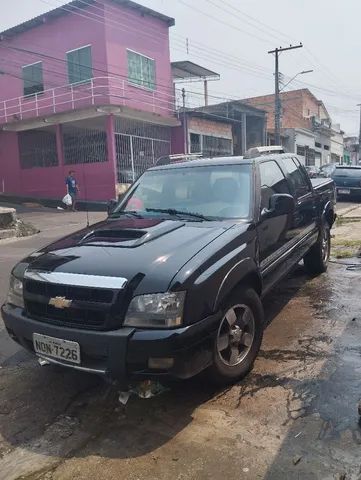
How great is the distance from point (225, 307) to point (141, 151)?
18908mm

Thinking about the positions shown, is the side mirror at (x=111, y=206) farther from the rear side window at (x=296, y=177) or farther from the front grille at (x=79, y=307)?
the rear side window at (x=296, y=177)

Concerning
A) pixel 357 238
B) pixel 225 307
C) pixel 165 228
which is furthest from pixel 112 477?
pixel 357 238

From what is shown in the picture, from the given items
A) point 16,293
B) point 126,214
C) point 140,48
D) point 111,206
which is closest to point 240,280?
point 126,214

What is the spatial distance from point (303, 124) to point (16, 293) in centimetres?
4294

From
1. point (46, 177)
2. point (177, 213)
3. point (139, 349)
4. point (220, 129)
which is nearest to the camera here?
point (139, 349)

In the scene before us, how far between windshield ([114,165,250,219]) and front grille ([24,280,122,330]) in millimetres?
1395

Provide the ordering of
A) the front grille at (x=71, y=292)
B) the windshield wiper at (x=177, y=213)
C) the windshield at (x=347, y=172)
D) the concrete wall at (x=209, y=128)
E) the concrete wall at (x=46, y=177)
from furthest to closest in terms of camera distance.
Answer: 1. the concrete wall at (x=209, y=128)
2. the concrete wall at (x=46, y=177)
3. the windshield at (x=347, y=172)
4. the windshield wiper at (x=177, y=213)
5. the front grille at (x=71, y=292)

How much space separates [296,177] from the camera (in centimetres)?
562

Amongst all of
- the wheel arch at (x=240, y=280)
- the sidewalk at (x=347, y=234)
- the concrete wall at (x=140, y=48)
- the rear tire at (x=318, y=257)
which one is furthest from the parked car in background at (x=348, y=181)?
the wheel arch at (x=240, y=280)

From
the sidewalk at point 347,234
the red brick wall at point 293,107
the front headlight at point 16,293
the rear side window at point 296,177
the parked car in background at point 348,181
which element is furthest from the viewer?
the red brick wall at point 293,107

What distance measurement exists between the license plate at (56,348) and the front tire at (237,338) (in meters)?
0.94

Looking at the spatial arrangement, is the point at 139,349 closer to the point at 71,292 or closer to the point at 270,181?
the point at 71,292

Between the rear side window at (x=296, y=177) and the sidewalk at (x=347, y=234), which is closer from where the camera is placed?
the rear side window at (x=296, y=177)

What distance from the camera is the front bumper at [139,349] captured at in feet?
9.17
